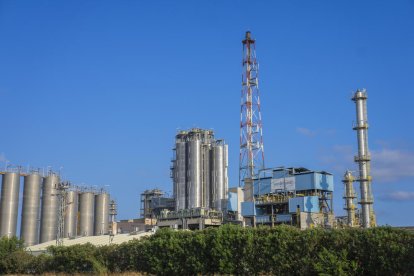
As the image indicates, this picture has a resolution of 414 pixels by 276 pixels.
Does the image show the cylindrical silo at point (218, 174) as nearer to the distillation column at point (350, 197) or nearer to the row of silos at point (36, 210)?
the row of silos at point (36, 210)

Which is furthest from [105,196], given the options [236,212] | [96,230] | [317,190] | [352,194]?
[352,194]

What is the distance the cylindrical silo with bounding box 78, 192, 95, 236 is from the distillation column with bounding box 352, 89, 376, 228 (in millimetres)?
58291

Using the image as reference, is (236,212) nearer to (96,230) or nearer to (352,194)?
(352,194)

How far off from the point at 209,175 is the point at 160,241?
69.6 metres

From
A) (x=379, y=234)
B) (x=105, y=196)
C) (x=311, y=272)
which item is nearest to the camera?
(x=379, y=234)

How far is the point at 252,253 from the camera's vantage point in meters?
30.7

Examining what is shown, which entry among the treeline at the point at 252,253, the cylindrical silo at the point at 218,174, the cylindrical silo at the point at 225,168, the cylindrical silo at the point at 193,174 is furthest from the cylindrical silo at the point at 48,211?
the treeline at the point at 252,253

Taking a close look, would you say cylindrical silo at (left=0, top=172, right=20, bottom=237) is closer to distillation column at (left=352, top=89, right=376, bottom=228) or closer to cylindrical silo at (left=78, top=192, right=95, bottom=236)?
cylindrical silo at (left=78, top=192, right=95, bottom=236)

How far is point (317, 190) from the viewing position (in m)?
85.9

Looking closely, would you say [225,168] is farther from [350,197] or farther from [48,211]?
[48,211]

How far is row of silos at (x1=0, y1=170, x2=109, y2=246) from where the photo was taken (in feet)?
299

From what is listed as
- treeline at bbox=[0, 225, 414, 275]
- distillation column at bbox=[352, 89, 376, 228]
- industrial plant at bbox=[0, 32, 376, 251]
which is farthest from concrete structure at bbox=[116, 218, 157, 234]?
treeline at bbox=[0, 225, 414, 275]

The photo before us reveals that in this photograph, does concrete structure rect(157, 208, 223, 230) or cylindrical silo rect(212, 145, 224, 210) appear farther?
cylindrical silo rect(212, 145, 224, 210)

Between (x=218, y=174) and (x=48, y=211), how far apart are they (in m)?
34.1
